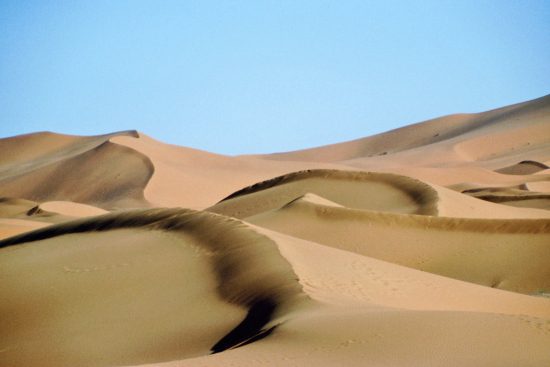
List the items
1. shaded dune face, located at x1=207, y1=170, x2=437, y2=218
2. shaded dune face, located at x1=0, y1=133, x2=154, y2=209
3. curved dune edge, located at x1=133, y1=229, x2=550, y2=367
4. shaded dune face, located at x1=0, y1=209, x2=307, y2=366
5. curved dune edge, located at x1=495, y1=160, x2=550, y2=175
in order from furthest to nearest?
curved dune edge, located at x1=495, y1=160, x2=550, y2=175 < shaded dune face, located at x1=0, y1=133, x2=154, y2=209 < shaded dune face, located at x1=207, y1=170, x2=437, y2=218 < shaded dune face, located at x1=0, y1=209, x2=307, y2=366 < curved dune edge, located at x1=133, y1=229, x2=550, y2=367

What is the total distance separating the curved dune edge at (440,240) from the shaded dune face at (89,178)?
25.6 m

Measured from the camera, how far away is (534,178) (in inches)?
1629

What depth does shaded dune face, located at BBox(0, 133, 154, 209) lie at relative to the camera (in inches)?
1843

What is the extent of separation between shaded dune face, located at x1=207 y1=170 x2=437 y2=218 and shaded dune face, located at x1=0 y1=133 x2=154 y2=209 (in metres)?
18.9

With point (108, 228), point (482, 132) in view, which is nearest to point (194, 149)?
point (482, 132)

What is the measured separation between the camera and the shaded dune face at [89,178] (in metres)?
46.8

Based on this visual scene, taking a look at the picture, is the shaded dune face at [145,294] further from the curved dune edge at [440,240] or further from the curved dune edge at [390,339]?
the curved dune edge at [440,240]

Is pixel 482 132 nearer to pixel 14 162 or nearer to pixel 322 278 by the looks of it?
pixel 14 162

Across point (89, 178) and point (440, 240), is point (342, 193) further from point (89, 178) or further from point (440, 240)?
point (89, 178)

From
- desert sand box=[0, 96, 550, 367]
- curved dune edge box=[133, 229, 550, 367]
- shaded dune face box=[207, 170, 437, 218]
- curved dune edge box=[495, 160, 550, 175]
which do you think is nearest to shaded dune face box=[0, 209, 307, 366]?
desert sand box=[0, 96, 550, 367]

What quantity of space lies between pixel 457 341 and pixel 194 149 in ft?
166

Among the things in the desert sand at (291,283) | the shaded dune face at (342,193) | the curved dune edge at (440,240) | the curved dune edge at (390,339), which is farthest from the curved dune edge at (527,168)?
the curved dune edge at (390,339)

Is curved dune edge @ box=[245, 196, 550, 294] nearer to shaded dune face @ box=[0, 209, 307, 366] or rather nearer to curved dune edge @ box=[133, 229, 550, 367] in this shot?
shaded dune face @ box=[0, 209, 307, 366]

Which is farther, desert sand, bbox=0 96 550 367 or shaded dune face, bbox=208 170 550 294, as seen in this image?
shaded dune face, bbox=208 170 550 294
